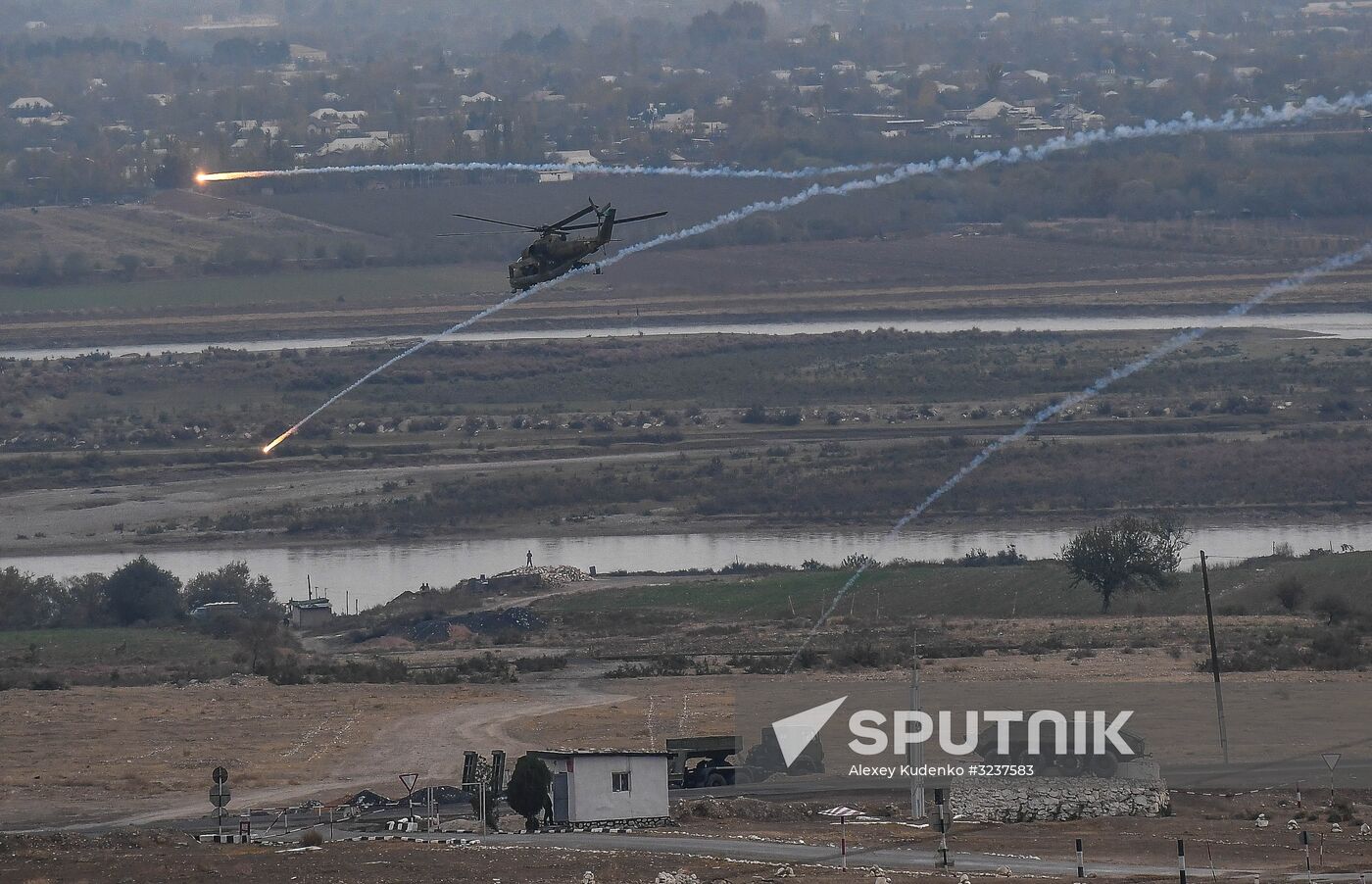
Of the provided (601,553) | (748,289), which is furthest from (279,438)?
(748,289)

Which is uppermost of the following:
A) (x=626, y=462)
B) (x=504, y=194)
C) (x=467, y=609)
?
(x=504, y=194)

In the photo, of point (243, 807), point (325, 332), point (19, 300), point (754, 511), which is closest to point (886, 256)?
point (325, 332)

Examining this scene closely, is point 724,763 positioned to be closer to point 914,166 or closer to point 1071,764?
point 1071,764

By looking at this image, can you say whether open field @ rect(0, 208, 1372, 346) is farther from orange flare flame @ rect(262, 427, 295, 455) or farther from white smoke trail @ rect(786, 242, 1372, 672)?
orange flare flame @ rect(262, 427, 295, 455)

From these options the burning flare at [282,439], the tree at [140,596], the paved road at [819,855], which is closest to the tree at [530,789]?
the paved road at [819,855]

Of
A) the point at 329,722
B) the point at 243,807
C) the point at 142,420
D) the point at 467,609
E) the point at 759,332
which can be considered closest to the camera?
the point at 243,807

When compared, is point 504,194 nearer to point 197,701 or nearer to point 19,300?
point 19,300

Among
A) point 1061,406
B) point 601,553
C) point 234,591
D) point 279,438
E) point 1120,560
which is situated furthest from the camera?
point 1061,406
